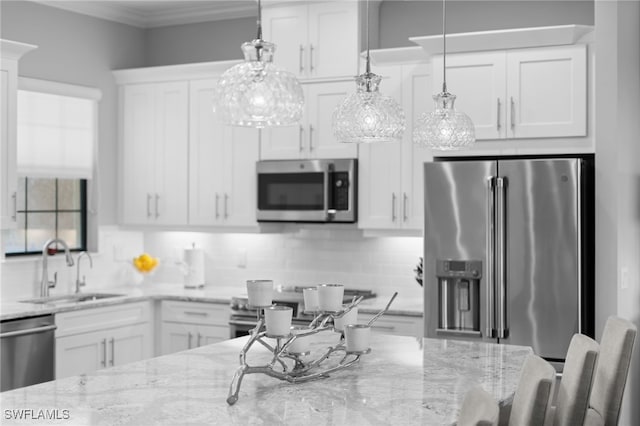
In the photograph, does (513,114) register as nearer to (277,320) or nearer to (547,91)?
(547,91)

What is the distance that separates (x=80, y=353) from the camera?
5.34 meters

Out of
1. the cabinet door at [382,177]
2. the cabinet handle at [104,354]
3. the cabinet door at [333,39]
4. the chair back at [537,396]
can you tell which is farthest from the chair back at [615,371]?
the cabinet handle at [104,354]

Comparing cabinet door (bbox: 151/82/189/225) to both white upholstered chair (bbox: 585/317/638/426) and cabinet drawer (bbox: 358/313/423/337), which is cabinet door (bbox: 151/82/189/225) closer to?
cabinet drawer (bbox: 358/313/423/337)

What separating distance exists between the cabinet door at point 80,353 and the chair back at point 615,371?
328 cm

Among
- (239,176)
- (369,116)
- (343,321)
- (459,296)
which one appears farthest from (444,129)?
(239,176)

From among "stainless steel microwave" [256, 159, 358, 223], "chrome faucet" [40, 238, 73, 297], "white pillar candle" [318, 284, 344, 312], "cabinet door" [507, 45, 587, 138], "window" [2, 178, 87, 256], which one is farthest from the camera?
"window" [2, 178, 87, 256]

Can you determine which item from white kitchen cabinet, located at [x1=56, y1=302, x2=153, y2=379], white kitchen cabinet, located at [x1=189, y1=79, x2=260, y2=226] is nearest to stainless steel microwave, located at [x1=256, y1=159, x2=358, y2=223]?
white kitchen cabinet, located at [x1=189, y1=79, x2=260, y2=226]

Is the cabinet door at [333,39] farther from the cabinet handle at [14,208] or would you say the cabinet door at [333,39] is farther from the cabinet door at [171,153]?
the cabinet handle at [14,208]

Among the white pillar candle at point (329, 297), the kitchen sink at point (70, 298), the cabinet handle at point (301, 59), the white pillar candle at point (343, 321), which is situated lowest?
the kitchen sink at point (70, 298)

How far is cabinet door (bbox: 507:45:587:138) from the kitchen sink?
2994 mm

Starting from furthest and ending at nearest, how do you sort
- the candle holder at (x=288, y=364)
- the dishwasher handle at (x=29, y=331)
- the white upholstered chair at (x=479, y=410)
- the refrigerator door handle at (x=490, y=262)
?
the dishwasher handle at (x=29, y=331) < the refrigerator door handle at (x=490, y=262) < the candle holder at (x=288, y=364) < the white upholstered chair at (x=479, y=410)

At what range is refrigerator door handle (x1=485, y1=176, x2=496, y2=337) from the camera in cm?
453

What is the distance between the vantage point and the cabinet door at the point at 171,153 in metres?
6.11

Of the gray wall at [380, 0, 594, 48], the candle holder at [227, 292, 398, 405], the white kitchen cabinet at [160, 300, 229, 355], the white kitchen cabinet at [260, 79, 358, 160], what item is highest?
the gray wall at [380, 0, 594, 48]
